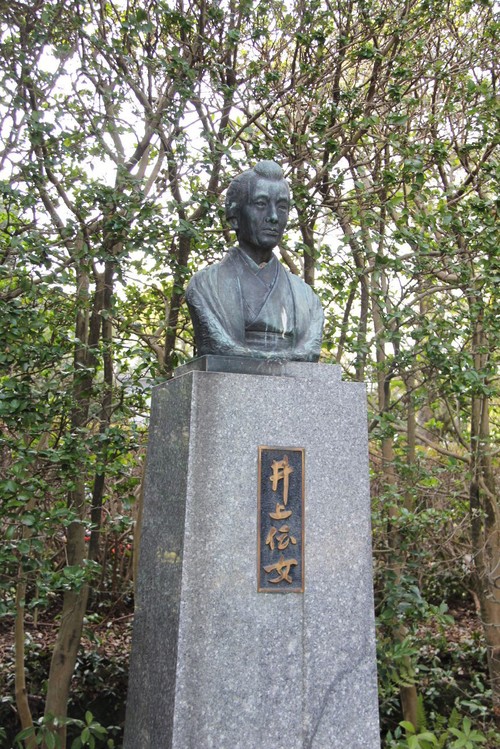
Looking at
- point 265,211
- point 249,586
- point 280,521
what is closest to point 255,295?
point 265,211

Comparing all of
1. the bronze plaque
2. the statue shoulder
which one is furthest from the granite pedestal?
the statue shoulder

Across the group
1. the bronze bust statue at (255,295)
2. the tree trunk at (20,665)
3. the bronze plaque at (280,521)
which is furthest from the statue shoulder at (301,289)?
the tree trunk at (20,665)

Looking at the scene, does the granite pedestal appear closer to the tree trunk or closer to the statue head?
the statue head

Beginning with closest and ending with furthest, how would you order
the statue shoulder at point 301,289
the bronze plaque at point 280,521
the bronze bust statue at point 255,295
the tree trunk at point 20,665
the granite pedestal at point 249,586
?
the granite pedestal at point 249,586
the bronze plaque at point 280,521
the bronze bust statue at point 255,295
the statue shoulder at point 301,289
the tree trunk at point 20,665

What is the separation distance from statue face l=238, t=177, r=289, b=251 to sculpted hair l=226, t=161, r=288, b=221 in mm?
23

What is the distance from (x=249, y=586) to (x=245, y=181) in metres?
1.94

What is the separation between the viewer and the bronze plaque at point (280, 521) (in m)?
3.26

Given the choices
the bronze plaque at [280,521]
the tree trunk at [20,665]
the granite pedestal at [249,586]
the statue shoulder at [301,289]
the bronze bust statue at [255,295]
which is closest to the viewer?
the granite pedestal at [249,586]

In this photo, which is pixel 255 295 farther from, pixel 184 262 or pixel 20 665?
pixel 20 665

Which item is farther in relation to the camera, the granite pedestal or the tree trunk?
the tree trunk

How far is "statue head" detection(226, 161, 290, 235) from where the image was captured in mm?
3740

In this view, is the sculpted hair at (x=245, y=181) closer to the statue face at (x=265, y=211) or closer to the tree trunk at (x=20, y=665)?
the statue face at (x=265, y=211)

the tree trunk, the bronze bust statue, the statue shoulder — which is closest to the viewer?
the bronze bust statue

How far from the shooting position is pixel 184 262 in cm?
566
